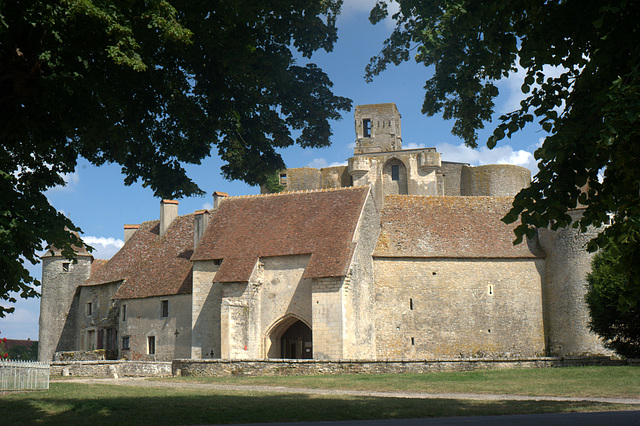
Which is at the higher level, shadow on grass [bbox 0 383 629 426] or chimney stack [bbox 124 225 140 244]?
chimney stack [bbox 124 225 140 244]

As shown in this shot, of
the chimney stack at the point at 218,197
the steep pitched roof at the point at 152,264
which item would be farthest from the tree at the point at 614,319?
the chimney stack at the point at 218,197

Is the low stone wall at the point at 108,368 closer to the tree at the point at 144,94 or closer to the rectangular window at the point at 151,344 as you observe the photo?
the rectangular window at the point at 151,344

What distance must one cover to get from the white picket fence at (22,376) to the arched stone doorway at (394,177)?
110 feet

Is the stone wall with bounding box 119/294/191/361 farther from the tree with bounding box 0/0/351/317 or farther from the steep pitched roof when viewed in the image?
the tree with bounding box 0/0/351/317

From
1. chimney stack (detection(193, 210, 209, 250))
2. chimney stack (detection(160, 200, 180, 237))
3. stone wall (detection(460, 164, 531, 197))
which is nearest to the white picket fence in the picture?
chimney stack (detection(193, 210, 209, 250))

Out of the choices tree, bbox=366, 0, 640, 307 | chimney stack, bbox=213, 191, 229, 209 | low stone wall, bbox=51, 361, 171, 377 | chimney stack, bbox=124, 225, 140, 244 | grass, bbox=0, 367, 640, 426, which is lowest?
low stone wall, bbox=51, 361, 171, 377

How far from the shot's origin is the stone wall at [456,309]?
112ft

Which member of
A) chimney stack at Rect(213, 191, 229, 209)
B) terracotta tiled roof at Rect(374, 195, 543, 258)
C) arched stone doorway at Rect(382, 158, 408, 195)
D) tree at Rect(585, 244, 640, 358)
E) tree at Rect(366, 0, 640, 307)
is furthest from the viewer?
arched stone doorway at Rect(382, 158, 408, 195)

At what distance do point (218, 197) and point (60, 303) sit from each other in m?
12.6

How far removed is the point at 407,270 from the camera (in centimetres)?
3519

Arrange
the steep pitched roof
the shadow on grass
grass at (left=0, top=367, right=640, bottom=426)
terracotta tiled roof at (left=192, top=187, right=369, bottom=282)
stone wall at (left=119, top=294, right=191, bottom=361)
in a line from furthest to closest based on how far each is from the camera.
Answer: the steep pitched roof
stone wall at (left=119, top=294, right=191, bottom=361)
terracotta tiled roof at (left=192, top=187, right=369, bottom=282)
grass at (left=0, top=367, right=640, bottom=426)
the shadow on grass

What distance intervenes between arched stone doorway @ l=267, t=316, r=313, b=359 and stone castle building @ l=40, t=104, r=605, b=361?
6 cm

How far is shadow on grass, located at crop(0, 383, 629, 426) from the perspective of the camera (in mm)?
11664

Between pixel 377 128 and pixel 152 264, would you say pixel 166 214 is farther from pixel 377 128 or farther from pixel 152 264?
pixel 377 128
